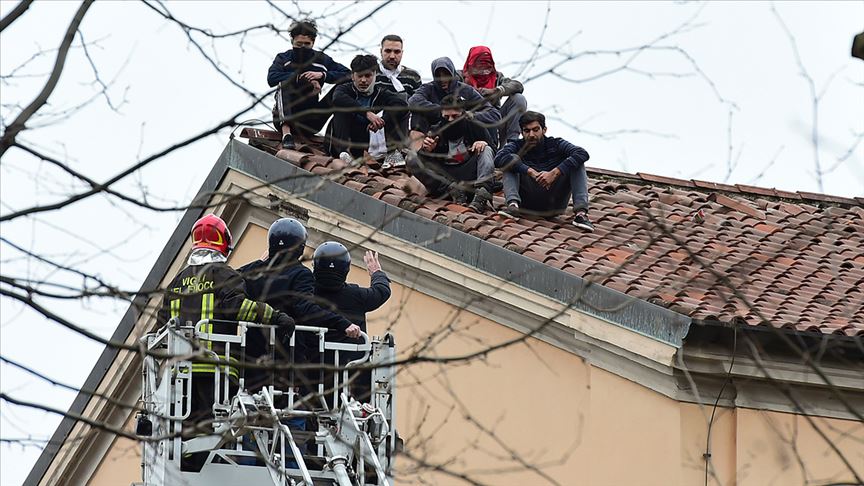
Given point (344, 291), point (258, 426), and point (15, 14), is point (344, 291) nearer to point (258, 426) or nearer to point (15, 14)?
point (258, 426)

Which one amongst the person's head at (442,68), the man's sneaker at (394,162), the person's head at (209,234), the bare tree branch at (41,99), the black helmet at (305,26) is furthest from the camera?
the man's sneaker at (394,162)

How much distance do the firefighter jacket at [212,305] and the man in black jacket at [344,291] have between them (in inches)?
18.5

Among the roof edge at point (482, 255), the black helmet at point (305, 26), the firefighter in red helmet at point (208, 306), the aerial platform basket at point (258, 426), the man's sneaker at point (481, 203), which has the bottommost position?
the aerial platform basket at point (258, 426)

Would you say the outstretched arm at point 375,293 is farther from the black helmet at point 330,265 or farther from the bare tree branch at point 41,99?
the bare tree branch at point 41,99

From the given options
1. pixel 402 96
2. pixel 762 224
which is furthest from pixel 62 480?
pixel 762 224

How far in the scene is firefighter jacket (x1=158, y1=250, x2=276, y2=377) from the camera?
10.5m

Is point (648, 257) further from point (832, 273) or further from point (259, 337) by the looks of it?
point (259, 337)

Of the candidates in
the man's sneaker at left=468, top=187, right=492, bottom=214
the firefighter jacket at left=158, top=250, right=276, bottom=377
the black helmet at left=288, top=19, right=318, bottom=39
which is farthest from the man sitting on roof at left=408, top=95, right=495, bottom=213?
the black helmet at left=288, top=19, right=318, bottom=39

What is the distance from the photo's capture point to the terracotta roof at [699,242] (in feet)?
41.2

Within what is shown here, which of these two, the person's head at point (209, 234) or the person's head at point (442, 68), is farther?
Result: the person's head at point (442, 68)

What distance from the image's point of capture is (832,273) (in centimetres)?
1438

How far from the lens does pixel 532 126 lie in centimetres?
1420

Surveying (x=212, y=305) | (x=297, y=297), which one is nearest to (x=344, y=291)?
(x=297, y=297)

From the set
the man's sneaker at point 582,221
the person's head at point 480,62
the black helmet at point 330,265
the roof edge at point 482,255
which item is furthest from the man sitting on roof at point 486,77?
the black helmet at point 330,265
